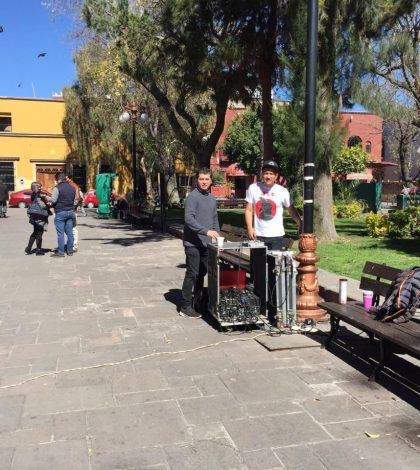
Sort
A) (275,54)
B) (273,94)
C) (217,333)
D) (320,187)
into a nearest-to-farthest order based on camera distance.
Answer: (217,333) < (320,187) < (275,54) < (273,94)

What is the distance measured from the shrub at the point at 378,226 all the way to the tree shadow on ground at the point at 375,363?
7.76 m

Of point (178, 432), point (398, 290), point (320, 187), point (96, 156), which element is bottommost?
point (178, 432)

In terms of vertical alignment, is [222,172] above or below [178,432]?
above

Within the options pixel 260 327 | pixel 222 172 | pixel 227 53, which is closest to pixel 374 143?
pixel 222 172

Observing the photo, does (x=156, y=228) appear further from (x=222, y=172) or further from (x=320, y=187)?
(x=222, y=172)

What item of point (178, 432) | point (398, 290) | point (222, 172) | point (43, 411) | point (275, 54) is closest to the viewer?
point (178, 432)

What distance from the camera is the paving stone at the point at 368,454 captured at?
3021mm

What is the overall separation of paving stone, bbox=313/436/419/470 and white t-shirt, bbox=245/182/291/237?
308cm

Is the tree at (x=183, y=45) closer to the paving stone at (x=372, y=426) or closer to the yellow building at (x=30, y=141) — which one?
the paving stone at (x=372, y=426)

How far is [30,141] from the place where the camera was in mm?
37125

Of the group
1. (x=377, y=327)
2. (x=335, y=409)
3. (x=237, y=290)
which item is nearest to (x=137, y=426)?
(x=335, y=409)

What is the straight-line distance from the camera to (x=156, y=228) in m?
18.1

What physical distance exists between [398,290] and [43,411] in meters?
2.93

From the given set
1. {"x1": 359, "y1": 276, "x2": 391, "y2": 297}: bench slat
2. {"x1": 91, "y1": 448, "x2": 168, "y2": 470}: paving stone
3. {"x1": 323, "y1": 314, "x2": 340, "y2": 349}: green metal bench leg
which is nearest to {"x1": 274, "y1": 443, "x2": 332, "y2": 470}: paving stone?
{"x1": 91, "y1": 448, "x2": 168, "y2": 470}: paving stone
